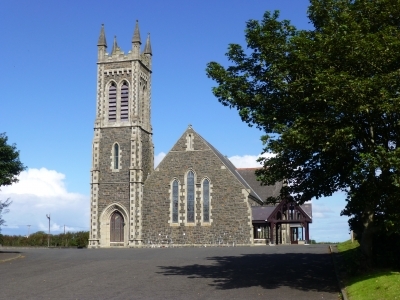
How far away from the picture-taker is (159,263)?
25.6 metres

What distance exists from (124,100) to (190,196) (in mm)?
10721

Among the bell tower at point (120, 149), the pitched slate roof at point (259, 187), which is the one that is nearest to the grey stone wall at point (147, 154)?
the bell tower at point (120, 149)

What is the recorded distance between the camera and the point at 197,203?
4562 cm

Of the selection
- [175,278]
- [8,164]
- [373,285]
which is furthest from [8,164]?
[373,285]

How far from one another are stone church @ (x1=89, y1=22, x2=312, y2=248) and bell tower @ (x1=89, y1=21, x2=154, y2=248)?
0.28 feet

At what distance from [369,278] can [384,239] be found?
3688mm

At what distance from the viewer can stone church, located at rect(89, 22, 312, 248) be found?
148 feet

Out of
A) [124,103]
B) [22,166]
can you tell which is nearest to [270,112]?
[22,166]

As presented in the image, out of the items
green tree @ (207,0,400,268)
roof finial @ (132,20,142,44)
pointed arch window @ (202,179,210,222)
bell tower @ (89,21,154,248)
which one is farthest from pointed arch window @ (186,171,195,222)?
green tree @ (207,0,400,268)

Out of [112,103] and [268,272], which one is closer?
[268,272]

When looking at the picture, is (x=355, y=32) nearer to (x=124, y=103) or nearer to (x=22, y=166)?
(x=22, y=166)

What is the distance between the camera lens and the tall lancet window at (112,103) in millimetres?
48906

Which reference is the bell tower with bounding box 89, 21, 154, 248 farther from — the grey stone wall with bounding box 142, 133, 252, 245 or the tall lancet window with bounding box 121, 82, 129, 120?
the grey stone wall with bounding box 142, 133, 252, 245

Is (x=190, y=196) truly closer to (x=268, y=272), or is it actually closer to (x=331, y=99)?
(x=268, y=272)
